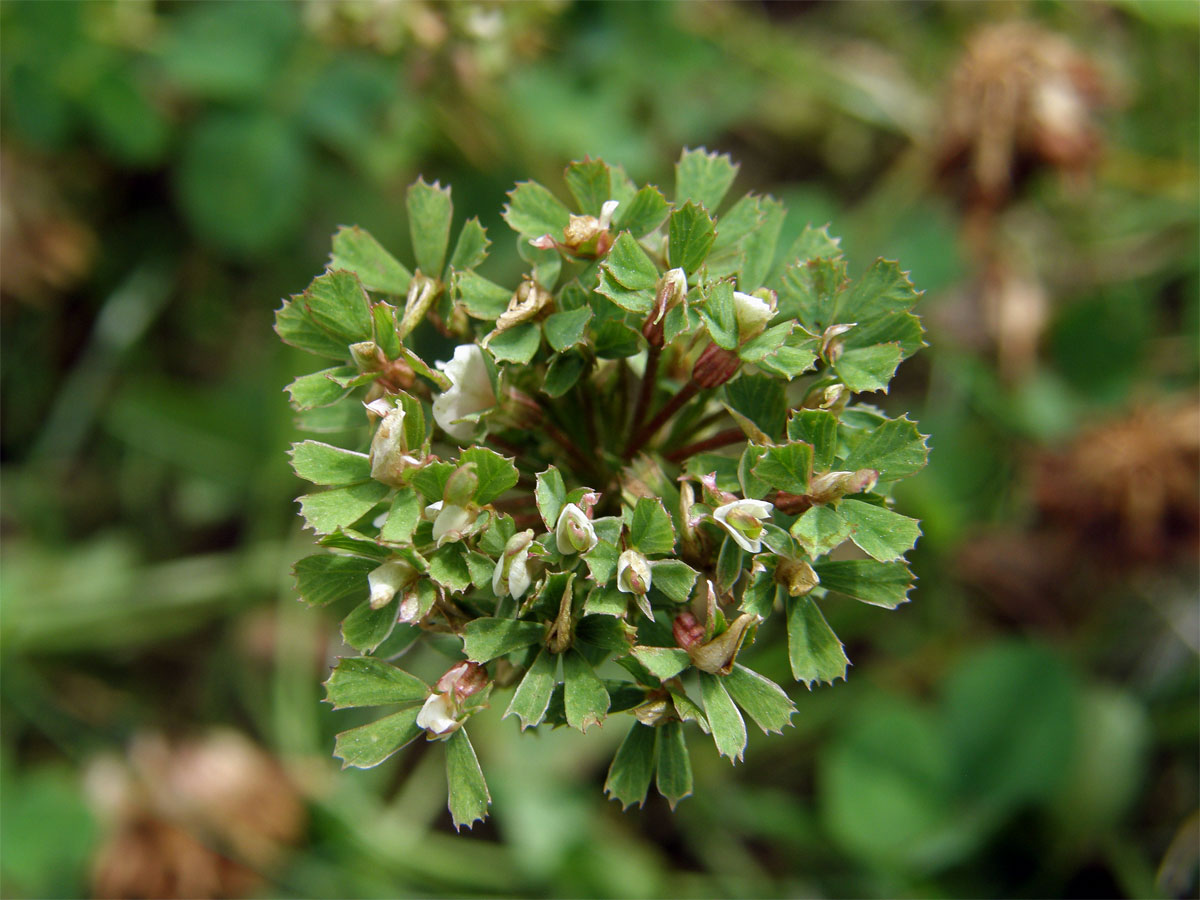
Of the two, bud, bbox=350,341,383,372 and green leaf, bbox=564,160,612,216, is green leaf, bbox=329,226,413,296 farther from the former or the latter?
green leaf, bbox=564,160,612,216

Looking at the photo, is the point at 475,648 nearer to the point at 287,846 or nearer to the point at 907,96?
the point at 287,846

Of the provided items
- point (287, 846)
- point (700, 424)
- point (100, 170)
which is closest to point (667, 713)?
point (700, 424)

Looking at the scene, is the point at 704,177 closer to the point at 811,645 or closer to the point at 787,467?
the point at 787,467

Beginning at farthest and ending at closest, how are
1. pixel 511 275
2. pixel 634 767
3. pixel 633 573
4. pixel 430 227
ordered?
pixel 511 275
pixel 430 227
pixel 634 767
pixel 633 573

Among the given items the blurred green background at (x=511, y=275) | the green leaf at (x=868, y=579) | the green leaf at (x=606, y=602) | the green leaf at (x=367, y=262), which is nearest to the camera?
the green leaf at (x=606, y=602)

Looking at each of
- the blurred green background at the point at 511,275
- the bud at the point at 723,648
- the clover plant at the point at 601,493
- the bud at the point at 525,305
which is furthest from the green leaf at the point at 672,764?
the blurred green background at the point at 511,275

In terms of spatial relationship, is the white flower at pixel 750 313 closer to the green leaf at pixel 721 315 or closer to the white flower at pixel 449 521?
the green leaf at pixel 721 315

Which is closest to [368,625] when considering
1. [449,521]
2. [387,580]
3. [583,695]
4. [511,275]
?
[387,580]
